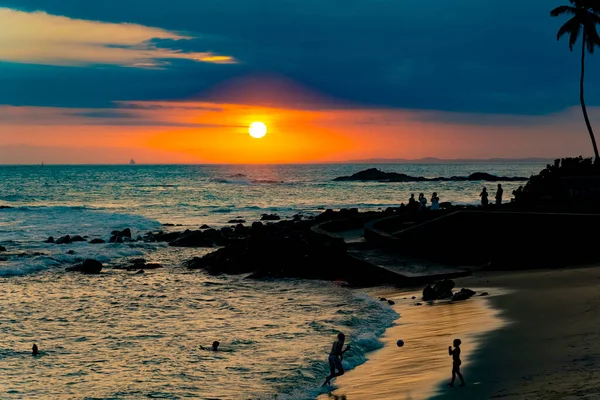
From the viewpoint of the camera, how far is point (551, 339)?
47.1 ft

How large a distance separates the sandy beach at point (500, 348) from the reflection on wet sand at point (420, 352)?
2 cm

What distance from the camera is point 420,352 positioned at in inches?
602

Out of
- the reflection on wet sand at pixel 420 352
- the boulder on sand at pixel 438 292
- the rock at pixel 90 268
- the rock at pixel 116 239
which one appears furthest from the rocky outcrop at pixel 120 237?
the reflection on wet sand at pixel 420 352

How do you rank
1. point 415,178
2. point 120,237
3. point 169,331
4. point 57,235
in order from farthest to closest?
point 415,178
point 57,235
point 120,237
point 169,331

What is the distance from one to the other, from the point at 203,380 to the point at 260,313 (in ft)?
23.2

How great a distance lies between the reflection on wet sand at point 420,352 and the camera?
12.8m

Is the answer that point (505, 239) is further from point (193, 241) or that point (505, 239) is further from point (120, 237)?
point (120, 237)

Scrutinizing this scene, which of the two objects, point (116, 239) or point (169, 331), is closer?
point (169, 331)

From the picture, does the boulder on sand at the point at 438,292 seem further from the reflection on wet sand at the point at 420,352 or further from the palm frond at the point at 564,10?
the palm frond at the point at 564,10

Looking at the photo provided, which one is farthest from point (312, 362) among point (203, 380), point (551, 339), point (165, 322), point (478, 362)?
point (165, 322)

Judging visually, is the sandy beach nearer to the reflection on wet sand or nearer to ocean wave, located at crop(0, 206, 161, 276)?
the reflection on wet sand

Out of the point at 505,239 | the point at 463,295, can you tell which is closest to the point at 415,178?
the point at 505,239

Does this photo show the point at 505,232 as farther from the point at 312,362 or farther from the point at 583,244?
the point at 312,362

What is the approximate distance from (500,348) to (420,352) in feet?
5.57
